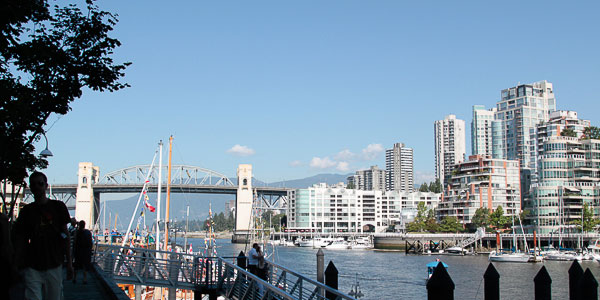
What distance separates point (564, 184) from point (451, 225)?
26220 mm

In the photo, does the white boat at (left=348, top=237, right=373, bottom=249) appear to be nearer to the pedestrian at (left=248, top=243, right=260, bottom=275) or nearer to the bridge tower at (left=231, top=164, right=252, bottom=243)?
the bridge tower at (left=231, top=164, right=252, bottom=243)

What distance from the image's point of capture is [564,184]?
127000mm

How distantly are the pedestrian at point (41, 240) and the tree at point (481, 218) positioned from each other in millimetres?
134061

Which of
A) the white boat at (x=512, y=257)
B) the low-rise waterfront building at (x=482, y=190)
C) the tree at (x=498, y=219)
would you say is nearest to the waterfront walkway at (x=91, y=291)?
the white boat at (x=512, y=257)

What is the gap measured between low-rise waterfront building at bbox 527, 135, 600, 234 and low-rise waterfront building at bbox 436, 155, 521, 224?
37.6 ft

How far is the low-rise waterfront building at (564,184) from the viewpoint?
→ 4882 inches

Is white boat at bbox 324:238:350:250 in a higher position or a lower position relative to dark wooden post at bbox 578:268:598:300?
lower

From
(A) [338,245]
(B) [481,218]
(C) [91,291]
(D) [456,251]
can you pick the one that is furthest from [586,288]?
(A) [338,245]

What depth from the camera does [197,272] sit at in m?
22.6

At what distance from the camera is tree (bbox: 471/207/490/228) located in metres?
135

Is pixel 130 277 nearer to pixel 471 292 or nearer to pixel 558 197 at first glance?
pixel 471 292

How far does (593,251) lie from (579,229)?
17.1 meters

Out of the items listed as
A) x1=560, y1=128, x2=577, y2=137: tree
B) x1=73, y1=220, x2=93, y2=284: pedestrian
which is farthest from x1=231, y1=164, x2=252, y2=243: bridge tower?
x1=73, y1=220, x2=93, y2=284: pedestrian

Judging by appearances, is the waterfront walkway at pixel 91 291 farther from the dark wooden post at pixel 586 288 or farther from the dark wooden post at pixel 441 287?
the dark wooden post at pixel 586 288
